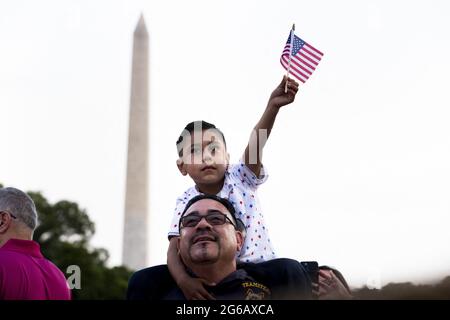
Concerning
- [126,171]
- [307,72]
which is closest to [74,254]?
[126,171]

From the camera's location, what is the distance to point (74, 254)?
30359mm

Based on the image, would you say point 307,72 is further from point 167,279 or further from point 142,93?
point 142,93

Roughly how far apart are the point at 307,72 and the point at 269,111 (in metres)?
0.60

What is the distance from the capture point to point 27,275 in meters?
4.48

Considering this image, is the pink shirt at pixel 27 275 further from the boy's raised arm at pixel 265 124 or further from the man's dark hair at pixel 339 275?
the man's dark hair at pixel 339 275

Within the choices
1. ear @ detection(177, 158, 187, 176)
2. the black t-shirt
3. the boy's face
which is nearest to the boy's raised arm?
the boy's face

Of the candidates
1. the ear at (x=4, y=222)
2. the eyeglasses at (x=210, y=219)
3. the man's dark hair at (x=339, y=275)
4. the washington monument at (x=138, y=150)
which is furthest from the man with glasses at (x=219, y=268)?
the washington monument at (x=138, y=150)

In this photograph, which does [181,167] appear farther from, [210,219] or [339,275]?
[339,275]

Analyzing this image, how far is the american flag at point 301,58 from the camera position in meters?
5.25

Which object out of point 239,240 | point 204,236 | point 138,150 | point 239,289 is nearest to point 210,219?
point 204,236

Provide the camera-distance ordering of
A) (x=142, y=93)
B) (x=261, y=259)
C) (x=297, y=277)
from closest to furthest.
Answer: (x=297, y=277)
(x=261, y=259)
(x=142, y=93)

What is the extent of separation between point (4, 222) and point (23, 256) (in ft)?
0.85
